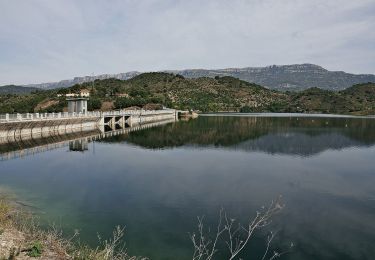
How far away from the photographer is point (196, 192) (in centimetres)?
2753

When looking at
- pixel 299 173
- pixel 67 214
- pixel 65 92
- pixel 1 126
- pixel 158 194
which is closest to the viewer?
pixel 67 214

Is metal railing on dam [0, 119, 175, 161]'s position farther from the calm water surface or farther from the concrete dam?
the calm water surface

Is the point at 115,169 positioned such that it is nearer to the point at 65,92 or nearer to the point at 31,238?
the point at 31,238

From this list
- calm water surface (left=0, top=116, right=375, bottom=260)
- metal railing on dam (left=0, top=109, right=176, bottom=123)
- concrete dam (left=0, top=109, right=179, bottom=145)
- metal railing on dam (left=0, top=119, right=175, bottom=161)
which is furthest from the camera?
concrete dam (left=0, top=109, right=179, bottom=145)

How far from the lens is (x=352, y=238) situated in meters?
18.7

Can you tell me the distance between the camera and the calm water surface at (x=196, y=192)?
1828cm

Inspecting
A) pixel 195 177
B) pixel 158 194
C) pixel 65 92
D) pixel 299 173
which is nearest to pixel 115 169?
pixel 195 177

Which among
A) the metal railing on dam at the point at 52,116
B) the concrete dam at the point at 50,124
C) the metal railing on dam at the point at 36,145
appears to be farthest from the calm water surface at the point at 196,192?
the metal railing on dam at the point at 52,116

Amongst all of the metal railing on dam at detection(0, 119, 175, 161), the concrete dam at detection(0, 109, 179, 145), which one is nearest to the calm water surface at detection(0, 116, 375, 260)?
the metal railing on dam at detection(0, 119, 175, 161)

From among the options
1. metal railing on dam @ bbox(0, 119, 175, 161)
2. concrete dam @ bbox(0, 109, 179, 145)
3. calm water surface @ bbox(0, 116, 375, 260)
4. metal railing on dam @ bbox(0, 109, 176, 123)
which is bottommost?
calm water surface @ bbox(0, 116, 375, 260)

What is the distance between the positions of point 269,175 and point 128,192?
14.3 m

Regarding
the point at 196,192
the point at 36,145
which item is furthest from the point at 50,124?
the point at 196,192

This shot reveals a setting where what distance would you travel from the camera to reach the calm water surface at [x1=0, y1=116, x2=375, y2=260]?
60.0ft

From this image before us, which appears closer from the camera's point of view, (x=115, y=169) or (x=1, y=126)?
(x=115, y=169)
